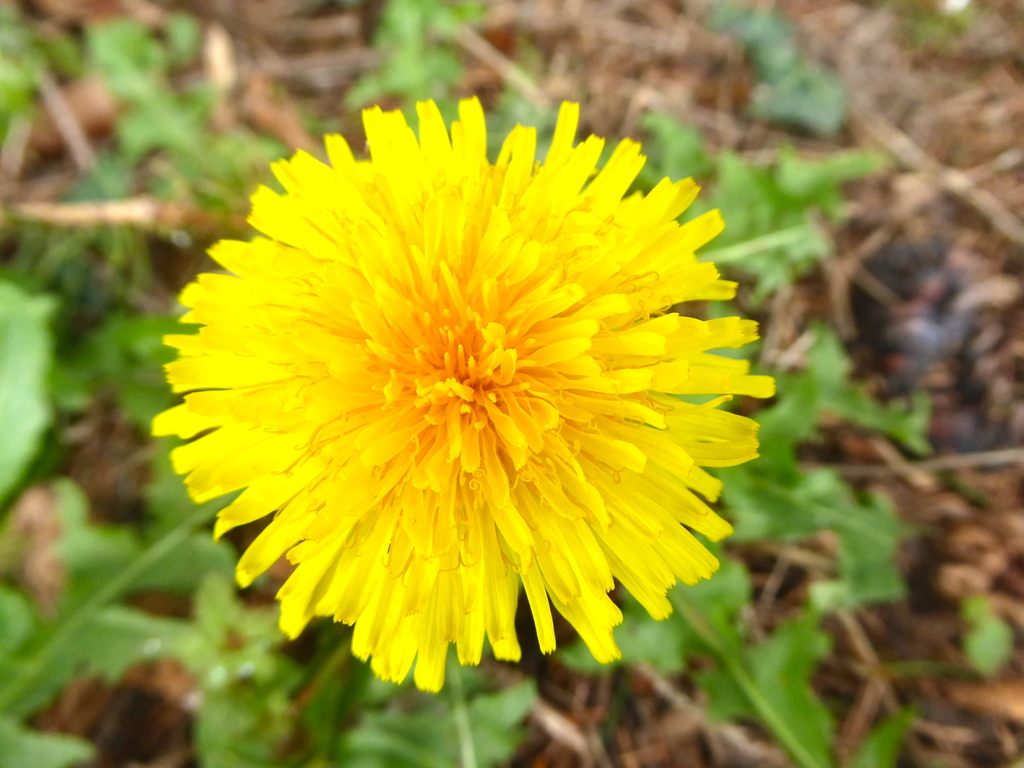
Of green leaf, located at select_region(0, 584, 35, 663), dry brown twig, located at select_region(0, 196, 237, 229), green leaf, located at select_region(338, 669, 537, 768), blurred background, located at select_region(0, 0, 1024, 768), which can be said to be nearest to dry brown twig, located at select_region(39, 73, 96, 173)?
blurred background, located at select_region(0, 0, 1024, 768)

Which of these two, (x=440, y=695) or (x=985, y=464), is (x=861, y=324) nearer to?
(x=985, y=464)

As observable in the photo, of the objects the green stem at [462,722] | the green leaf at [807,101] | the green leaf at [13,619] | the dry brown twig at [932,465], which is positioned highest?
the green leaf at [807,101]

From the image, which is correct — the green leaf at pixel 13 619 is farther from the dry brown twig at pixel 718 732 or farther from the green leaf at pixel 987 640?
the green leaf at pixel 987 640

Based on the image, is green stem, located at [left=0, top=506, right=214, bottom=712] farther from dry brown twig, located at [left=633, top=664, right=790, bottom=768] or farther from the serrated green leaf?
dry brown twig, located at [left=633, top=664, right=790, bottom=768]

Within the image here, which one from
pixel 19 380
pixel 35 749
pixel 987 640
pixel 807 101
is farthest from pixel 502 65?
pixel 35 749

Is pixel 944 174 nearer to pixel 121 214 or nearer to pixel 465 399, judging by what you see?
pixel 465 399

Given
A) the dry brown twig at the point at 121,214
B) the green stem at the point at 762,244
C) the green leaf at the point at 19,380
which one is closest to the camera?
the green leaf at the point at 19,380

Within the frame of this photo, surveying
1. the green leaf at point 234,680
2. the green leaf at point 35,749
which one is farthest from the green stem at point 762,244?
the green leaf at point 35,749
